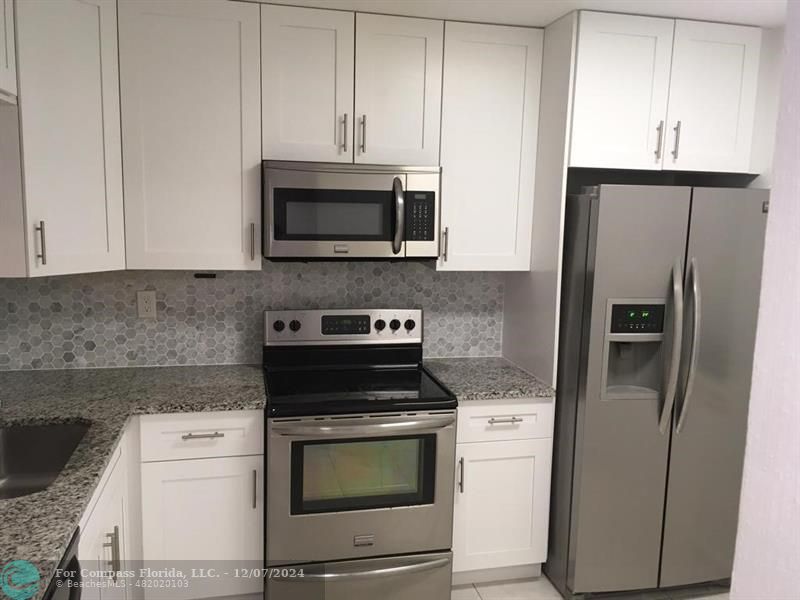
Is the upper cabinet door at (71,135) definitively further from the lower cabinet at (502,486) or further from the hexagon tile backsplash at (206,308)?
the lower cabinet at (502,486)

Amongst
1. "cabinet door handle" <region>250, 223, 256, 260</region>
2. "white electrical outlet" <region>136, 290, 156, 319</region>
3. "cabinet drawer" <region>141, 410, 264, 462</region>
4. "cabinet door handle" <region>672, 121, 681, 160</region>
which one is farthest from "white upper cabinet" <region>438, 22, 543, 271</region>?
"white electrical outlet" <region>136, 290, 156, 319</region>

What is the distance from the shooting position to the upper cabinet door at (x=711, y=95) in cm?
240

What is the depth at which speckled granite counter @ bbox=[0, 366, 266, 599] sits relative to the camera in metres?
1.22

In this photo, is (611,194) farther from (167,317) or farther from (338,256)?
(167,317)

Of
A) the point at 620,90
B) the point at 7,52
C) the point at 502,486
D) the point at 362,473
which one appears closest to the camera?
the point at 7,52

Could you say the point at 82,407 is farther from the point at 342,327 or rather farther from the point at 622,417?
the point at 622,417

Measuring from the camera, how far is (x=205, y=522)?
7.27 ft

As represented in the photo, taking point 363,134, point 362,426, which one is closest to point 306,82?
point 363,134

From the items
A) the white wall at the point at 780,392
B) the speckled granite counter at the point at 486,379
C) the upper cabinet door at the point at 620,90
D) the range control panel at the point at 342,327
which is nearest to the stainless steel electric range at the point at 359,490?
the speckled granite counter at the point at 486,379

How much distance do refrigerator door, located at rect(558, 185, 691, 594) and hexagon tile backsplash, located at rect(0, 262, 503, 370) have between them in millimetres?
672

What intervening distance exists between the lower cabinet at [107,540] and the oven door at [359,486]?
1.59 ft

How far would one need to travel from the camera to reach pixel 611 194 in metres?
2.22

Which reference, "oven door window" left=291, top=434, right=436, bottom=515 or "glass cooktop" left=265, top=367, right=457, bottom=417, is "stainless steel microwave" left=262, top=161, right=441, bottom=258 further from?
"oven door window" left=291, top=434, right=436, bottom=515

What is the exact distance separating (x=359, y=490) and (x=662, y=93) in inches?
76.2
